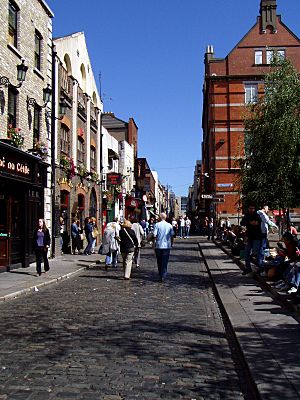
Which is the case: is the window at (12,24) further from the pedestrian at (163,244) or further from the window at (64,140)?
the pedestrian at (163,244)

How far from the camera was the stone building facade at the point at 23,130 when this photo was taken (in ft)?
51.3

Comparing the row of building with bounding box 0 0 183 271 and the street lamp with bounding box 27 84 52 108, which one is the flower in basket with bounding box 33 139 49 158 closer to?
the row of building with bounding box 0 0 183 271

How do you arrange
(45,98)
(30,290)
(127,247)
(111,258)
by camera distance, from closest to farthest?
(30,290) < (127,247) < (111,258) < (45,98)

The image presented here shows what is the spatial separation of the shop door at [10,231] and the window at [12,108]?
97.5 inches

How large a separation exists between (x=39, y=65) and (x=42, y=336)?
14707 mm

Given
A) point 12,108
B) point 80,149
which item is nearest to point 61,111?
point 12,108

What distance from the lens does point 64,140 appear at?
76.5ft

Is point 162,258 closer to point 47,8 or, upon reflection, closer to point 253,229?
point 253,229

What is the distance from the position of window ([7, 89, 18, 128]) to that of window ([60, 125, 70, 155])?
594 cm

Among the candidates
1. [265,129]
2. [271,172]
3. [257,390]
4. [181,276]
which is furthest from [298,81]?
[257,390]

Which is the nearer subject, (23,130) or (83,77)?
(23,130)

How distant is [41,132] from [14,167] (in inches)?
158

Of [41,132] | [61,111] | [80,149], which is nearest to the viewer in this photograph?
[41,132]

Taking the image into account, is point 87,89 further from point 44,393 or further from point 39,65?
point 44,393
